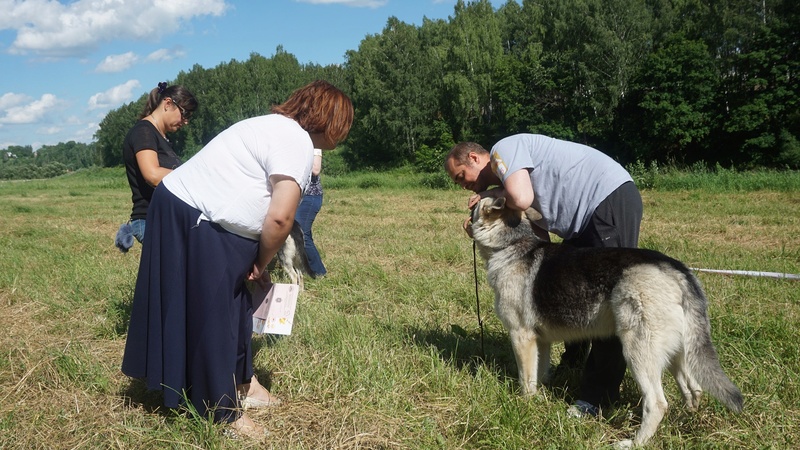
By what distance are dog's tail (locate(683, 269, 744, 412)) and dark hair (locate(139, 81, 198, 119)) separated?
4.15 meters

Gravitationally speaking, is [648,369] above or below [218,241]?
below

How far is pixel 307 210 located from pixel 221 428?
460cm

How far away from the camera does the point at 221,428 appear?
134 inches

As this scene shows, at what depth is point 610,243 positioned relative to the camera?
3.75m

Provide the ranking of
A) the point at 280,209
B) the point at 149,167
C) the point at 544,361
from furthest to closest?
the point at 149,167 < the point at 544,361 < the point at 280,209

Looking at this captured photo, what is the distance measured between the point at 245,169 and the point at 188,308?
900 mm

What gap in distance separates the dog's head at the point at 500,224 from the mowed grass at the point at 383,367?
0.95 m

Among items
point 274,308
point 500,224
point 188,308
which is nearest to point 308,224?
point 274,308

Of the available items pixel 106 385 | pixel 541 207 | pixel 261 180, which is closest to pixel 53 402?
pixel 106 385

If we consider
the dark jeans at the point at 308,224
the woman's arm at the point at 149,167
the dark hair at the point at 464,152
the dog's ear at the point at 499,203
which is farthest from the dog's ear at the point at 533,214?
the dark jeans at the point at 308,224

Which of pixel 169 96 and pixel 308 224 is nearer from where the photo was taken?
pixel 169 96

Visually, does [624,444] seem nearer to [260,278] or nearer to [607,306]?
[607,306]

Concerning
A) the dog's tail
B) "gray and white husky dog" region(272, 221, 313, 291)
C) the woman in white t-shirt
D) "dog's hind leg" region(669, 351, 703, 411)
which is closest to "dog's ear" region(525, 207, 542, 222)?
the dog's tail

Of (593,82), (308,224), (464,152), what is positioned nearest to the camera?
(464,152)
